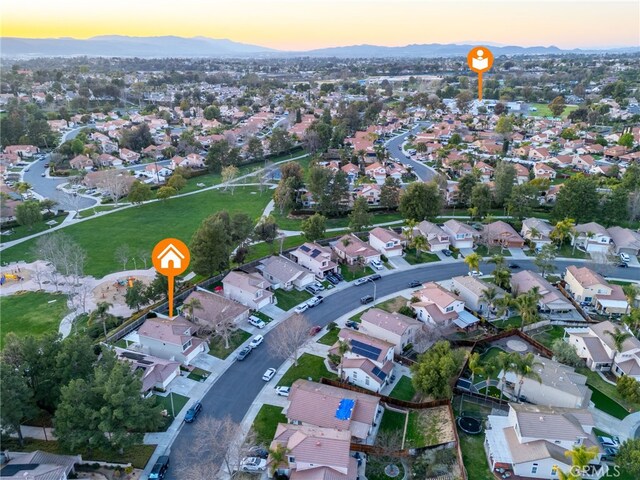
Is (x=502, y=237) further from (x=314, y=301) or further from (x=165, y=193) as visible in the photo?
(x=165, y=193)

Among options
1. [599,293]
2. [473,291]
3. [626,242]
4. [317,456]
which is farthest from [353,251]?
[626,242]

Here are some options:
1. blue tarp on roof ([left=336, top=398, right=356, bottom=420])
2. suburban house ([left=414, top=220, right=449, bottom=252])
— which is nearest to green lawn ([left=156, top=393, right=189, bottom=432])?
blue tarp on roof ([left=336, top=398, right=356, bottom=420])

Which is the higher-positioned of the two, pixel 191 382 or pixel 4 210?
pixel 4 210

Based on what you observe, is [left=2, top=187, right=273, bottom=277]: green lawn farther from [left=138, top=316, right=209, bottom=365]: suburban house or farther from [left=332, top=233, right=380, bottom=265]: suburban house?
[left=332, top=233, right=380, bottom=265]: suburban house

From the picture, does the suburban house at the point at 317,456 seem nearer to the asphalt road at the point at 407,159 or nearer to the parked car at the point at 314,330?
the parked car at the point at 314,330

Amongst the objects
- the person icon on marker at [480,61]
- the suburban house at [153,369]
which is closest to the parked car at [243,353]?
the suburban house at [153,369]

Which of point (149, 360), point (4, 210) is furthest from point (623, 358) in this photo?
point (4, 210)

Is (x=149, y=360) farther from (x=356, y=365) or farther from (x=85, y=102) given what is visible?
(x=85, y=102)
